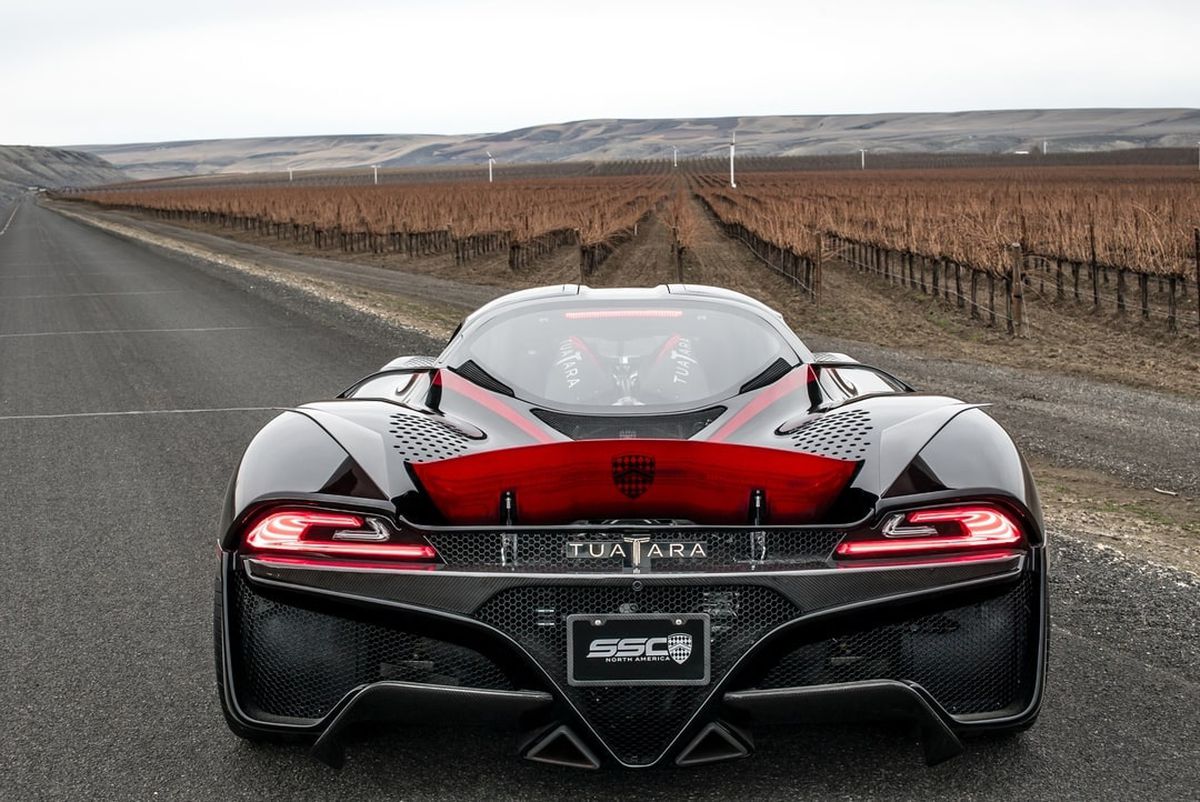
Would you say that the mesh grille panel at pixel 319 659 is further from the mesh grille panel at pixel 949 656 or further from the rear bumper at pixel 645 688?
the mesh grille panel at pixel 949 656

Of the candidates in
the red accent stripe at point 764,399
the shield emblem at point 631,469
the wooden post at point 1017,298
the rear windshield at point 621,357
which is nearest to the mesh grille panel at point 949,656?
the shield emblem at point 631,469

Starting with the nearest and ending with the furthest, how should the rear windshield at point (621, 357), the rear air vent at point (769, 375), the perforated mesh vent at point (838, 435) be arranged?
the perforated mesh vent at point (838, 435), the rear air vent at point (769, 375), the rear windshield at point (621, 357)

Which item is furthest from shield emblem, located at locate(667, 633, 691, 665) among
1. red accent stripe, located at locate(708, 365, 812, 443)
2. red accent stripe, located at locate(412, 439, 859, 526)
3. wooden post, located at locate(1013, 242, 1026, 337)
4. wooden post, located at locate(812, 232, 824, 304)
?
wooden post, located at locate(812, 232, 824, 304)

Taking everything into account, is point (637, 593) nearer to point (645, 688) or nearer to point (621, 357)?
point (645, 688)

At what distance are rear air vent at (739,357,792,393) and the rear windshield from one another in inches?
1.5

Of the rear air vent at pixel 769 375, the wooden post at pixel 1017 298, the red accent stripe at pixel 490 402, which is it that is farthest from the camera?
the wooden post at pixel 1017 298

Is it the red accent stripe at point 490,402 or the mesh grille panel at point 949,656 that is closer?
the mesh grille panel at point 949,656

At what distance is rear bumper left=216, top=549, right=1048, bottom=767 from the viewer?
2.90 meters

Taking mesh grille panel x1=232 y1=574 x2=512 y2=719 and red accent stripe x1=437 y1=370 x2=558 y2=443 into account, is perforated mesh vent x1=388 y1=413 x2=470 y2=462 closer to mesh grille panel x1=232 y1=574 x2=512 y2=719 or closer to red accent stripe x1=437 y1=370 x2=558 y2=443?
red accent stripe x1=437 y1=370 x2=558 y2=443

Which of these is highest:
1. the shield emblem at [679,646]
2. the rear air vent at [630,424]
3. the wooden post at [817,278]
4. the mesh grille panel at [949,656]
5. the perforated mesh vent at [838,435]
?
the perforated mesh vent at [838,435]

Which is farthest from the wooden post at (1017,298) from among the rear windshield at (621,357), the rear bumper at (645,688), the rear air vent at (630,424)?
the rear bumper at (645,688)

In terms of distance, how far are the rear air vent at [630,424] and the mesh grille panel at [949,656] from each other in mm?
785

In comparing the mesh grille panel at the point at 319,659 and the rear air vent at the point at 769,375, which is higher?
the rear air vent at the point at 769,375

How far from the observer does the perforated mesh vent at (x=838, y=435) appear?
3141 mm
